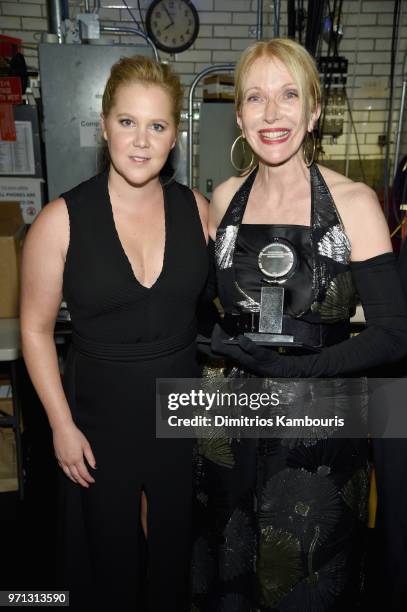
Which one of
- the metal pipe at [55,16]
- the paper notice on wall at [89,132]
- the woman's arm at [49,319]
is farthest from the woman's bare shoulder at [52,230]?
the metal pipe at [55,16]

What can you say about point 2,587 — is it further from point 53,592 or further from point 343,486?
point 343,486

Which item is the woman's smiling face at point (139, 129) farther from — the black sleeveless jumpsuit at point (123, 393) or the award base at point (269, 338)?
the award base at point (269, 338)

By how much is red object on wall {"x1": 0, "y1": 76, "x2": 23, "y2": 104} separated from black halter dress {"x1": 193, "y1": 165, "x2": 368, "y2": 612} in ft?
7.65

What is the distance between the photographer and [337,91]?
3.92 meters

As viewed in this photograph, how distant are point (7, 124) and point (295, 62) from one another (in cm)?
248

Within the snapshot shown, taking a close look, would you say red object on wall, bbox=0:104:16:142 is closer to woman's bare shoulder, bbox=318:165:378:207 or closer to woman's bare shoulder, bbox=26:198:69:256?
woman's bare shoulder, bbox=26:198:69:256

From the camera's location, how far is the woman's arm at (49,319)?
4.21 feet

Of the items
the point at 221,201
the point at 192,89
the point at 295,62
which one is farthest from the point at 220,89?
the point at 295,62

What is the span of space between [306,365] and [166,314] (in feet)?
1.18

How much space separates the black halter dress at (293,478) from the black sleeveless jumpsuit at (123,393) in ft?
0.31

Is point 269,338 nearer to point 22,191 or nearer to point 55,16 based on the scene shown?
point 55,16

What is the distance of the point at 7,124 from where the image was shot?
128 inches

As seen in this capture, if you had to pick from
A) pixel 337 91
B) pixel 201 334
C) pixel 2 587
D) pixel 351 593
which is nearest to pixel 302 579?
pixel 351 593

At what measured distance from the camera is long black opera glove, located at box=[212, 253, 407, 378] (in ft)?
3.96
